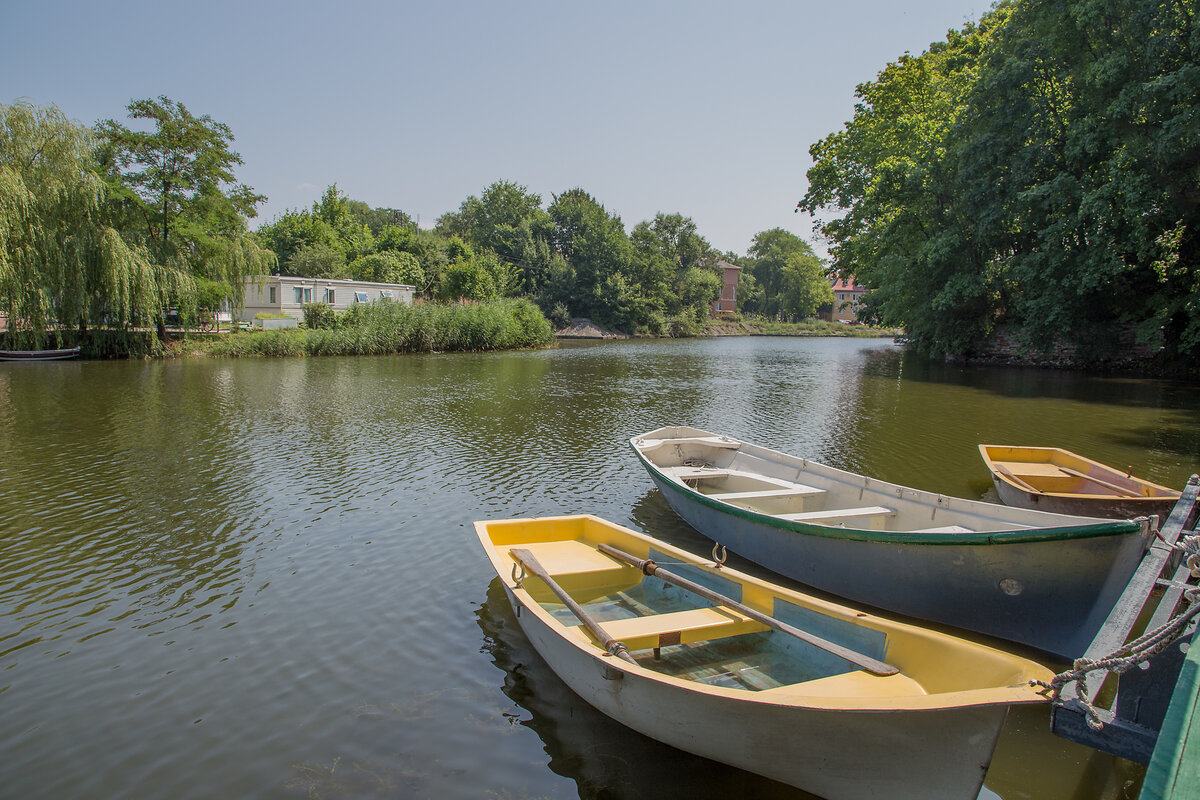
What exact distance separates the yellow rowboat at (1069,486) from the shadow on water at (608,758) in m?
6.18

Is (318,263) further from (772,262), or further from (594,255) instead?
(772,262)

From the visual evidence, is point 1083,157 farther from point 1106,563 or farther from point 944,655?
point 944,655

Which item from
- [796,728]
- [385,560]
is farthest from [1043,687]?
[385,560]

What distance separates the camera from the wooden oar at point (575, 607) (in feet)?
14.8

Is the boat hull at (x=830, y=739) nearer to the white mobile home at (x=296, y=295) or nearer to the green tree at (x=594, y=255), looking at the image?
the white mobile home at (x=296, y=295)

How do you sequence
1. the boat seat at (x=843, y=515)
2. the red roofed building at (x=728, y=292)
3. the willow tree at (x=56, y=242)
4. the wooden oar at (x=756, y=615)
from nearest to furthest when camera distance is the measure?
the wooden oar at (x=756, y=615), the boat seat at (x=843, y=515), the willow tree at (x=56, y=242), the red roofed building at (x=728, y=292)

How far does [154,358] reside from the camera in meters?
Result: 30.5

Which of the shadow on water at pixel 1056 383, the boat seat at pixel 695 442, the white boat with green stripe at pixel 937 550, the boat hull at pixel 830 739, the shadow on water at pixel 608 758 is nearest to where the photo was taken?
the boat hull at pixel 830 739

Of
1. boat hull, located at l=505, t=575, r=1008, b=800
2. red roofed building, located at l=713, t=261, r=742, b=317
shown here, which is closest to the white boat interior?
boat hull, located at l=505, t=575, r=1008, b=800

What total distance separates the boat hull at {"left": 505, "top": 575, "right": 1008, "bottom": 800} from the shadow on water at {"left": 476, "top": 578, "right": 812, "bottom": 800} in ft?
1.11

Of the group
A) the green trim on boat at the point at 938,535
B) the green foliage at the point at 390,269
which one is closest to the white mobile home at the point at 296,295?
the green foliage at the point at 390,269

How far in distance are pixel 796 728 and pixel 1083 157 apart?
92.0 ft

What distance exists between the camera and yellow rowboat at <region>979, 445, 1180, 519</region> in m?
7.99

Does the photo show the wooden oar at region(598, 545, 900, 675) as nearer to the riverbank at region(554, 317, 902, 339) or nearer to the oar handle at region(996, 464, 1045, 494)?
the oar handle at region(996, 464, 1045, 494)
